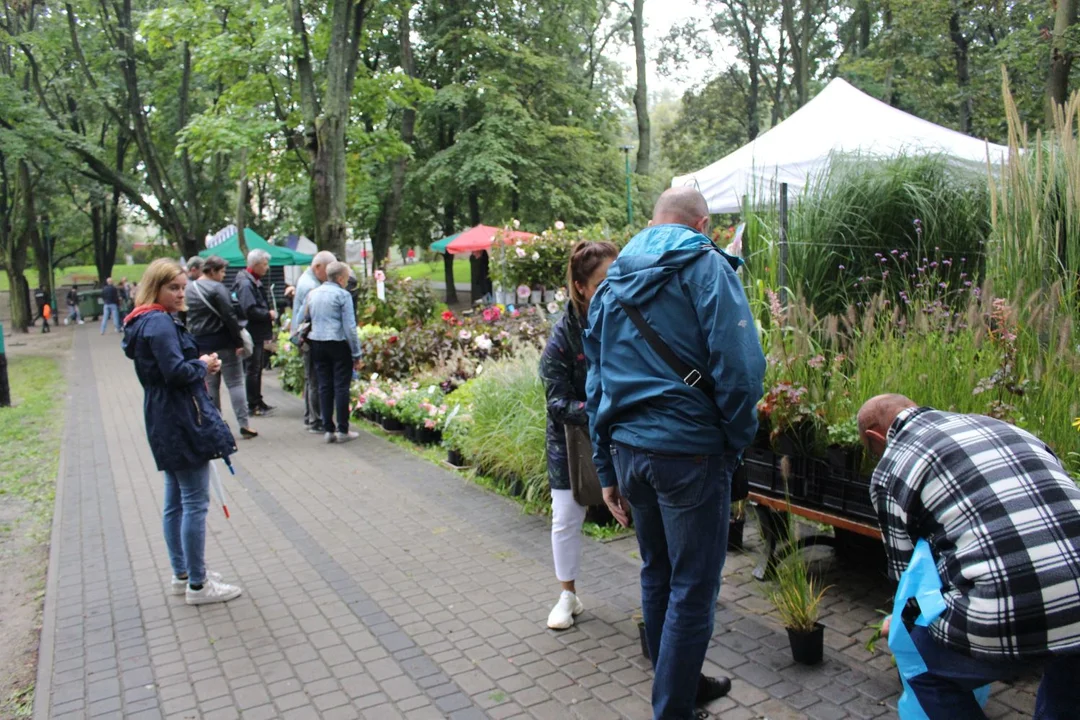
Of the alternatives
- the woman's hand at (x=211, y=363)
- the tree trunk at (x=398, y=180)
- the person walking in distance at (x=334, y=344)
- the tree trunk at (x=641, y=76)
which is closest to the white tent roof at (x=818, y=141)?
the person walking in distance at (x=334, y=344)

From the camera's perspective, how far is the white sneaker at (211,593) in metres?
4.94

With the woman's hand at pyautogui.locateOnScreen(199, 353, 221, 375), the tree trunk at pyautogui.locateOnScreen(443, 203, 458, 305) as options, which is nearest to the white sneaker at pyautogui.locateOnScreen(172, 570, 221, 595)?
the woman's hand at pyautogui.locateOnScreen(199, 353, 221, 375)

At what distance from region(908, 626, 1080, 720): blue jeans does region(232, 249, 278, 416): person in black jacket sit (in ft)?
27.4

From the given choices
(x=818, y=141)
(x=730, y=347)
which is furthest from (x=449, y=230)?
(x=730, y=347)

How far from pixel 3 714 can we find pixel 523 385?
4.22 meters

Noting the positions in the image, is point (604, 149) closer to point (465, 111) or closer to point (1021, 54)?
point (465, 111)

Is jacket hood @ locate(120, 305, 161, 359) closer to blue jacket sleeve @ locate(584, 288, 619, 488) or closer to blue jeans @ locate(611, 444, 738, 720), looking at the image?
blue jacket sleeve @ locate(584, 288, 619, 488)

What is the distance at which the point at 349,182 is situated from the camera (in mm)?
21828

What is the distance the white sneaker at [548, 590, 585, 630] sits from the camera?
171 inches

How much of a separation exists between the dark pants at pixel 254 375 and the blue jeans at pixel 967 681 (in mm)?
9235

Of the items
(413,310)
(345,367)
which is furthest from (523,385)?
(413,310)

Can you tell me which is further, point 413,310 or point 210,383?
point 413,310

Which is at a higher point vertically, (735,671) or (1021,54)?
(1021,54)

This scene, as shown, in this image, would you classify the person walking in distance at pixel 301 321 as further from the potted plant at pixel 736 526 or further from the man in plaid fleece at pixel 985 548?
the man in plaid fleece at pixel 985 548
